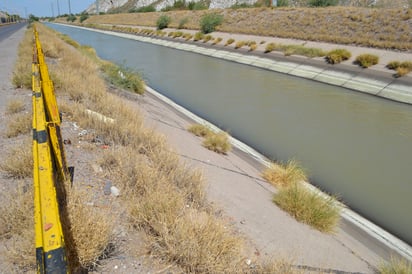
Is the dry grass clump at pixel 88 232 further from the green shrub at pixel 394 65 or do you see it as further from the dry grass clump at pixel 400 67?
the green shrub at pixel 394 65

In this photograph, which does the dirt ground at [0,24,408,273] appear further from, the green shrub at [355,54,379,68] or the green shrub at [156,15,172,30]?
the green shrub at [156,15,172,30]

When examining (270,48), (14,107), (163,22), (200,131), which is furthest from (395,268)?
(163,22)

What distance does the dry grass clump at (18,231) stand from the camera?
9.27ft

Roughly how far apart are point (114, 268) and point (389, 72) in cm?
1993

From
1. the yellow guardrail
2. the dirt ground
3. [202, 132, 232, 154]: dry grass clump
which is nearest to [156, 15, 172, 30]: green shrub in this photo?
[202, 132, 232, 154]: dry grass clump

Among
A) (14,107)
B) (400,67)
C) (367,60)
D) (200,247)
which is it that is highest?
(367,60)

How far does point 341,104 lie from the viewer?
51.1ft

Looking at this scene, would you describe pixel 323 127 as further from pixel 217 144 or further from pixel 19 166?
pixel 19 166

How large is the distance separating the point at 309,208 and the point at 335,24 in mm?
30012

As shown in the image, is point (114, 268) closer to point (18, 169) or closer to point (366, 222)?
point (18, 169)

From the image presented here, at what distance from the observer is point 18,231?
3.23 metres

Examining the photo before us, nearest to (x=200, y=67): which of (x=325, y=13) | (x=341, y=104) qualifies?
(x=341, y=104)

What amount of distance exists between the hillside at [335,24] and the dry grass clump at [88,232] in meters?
23.5


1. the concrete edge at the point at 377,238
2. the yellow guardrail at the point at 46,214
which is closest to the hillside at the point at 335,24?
A: the concrete edge at the point at 377,238
